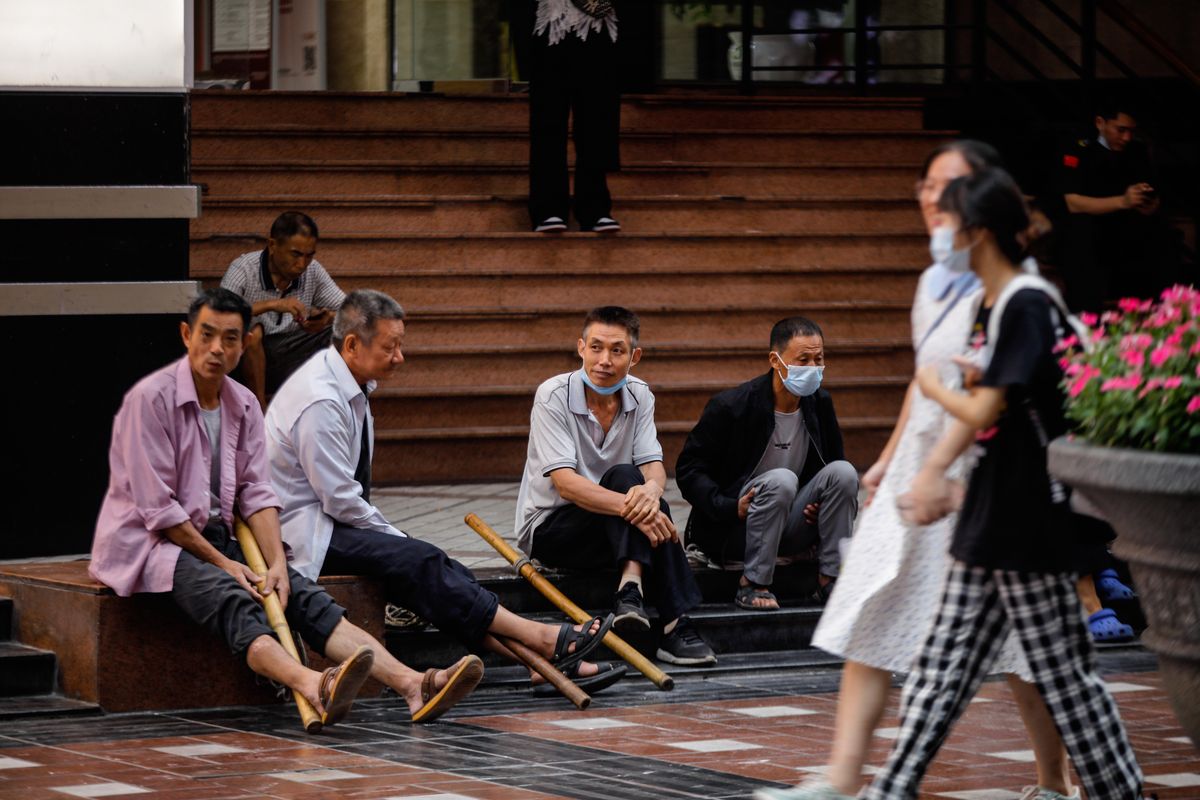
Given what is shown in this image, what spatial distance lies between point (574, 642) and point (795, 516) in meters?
1.28

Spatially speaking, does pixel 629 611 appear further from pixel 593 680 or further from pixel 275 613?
pixel 275 613

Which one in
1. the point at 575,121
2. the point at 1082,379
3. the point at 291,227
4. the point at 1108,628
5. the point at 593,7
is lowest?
the point at 1108,628

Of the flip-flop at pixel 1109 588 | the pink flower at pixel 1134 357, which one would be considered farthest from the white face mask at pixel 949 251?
the flip-flop at pixel 1109 588

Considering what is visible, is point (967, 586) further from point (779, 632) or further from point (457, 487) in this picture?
point (457, 487)

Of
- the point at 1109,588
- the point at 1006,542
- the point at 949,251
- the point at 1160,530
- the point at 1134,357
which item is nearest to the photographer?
the point at 1160,530

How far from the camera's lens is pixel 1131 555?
4.11 metres

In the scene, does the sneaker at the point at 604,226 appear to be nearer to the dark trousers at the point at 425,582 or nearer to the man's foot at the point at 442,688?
the dark trousers at the point at 425,582

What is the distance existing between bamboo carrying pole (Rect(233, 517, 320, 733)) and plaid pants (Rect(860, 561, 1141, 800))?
7.49ft

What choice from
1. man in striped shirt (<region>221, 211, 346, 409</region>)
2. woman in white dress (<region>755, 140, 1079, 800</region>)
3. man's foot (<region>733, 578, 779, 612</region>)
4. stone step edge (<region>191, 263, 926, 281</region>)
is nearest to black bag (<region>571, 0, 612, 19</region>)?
stone step edge (<region>191, 263, 926, 281</region>)

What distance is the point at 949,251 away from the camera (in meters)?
4.38

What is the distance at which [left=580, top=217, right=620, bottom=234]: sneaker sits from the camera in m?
11.1

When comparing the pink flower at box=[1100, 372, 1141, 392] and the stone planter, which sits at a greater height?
the pink flower at box=[1100, 372, 1141, 392]

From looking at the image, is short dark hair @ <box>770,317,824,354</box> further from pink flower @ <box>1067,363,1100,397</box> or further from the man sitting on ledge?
pink flower @ <box>1067,363,1100,397</box>

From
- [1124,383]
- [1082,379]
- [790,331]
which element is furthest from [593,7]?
[1124,383]
